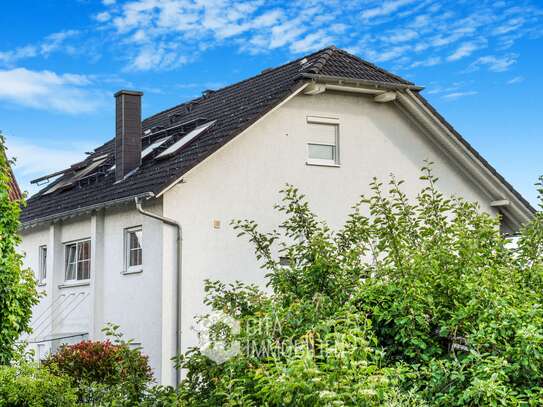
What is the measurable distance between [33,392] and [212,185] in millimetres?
9682

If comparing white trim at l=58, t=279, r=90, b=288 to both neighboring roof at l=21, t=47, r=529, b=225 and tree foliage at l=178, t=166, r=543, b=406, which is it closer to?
neighboring roof at l=21, t=47, r=529, b=225

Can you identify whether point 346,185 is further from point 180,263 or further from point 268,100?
point 180,263

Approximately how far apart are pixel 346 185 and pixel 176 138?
4.80 metres

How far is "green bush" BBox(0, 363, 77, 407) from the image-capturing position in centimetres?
1222

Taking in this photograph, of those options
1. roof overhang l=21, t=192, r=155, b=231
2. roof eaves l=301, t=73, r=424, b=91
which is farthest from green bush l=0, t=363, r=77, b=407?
roof eaves l=301, t=73, r=424, b=91

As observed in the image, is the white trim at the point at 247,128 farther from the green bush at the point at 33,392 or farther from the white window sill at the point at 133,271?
the green bush at the point at 33,392

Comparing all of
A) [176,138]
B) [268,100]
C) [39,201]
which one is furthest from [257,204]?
[39,201]

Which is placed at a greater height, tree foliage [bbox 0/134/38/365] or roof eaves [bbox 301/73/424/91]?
roof eaves [bbox 301/73/424/91]

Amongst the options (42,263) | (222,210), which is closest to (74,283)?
(42,263)

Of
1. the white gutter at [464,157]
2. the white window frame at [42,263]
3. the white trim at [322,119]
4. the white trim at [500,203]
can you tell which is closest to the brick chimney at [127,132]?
the white window frame at [42,263]

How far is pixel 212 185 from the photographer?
21312 mm

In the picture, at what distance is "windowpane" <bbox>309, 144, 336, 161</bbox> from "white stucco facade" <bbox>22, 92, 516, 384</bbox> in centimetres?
23

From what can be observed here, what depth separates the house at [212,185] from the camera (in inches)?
818

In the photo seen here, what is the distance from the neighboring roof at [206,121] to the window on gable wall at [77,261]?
3.50 feet
